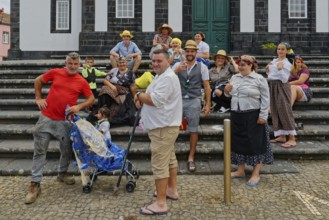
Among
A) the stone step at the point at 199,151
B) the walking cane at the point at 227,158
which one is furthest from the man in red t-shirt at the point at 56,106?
the walking cane at the point at 227,158

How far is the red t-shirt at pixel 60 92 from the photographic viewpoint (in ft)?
15.9

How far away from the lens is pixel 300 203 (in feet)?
14.7

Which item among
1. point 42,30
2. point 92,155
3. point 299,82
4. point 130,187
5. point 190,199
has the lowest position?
point 190,199

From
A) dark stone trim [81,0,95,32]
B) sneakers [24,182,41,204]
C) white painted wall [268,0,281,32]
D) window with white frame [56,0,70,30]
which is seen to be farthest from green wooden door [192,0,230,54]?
sneakers [24,182,41,204]

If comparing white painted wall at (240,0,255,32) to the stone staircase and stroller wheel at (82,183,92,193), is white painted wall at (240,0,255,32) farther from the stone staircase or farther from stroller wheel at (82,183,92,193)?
stroller wheel at (82,183,92,193)

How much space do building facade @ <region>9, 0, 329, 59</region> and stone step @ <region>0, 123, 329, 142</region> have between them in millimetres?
7902

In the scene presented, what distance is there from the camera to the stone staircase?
6.18m

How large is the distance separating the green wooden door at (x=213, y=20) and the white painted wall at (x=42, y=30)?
4.88 m

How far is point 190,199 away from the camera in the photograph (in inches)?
182

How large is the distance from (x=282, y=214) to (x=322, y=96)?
17.6ft

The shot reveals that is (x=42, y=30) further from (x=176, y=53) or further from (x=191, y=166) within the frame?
(x=191, y=166)

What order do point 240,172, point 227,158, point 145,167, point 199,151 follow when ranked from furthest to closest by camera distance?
point 199,151
point 145,167
point 240,172
point 227,158

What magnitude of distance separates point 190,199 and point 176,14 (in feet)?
35.9

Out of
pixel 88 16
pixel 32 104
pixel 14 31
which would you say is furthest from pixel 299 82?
pixel 14 31
